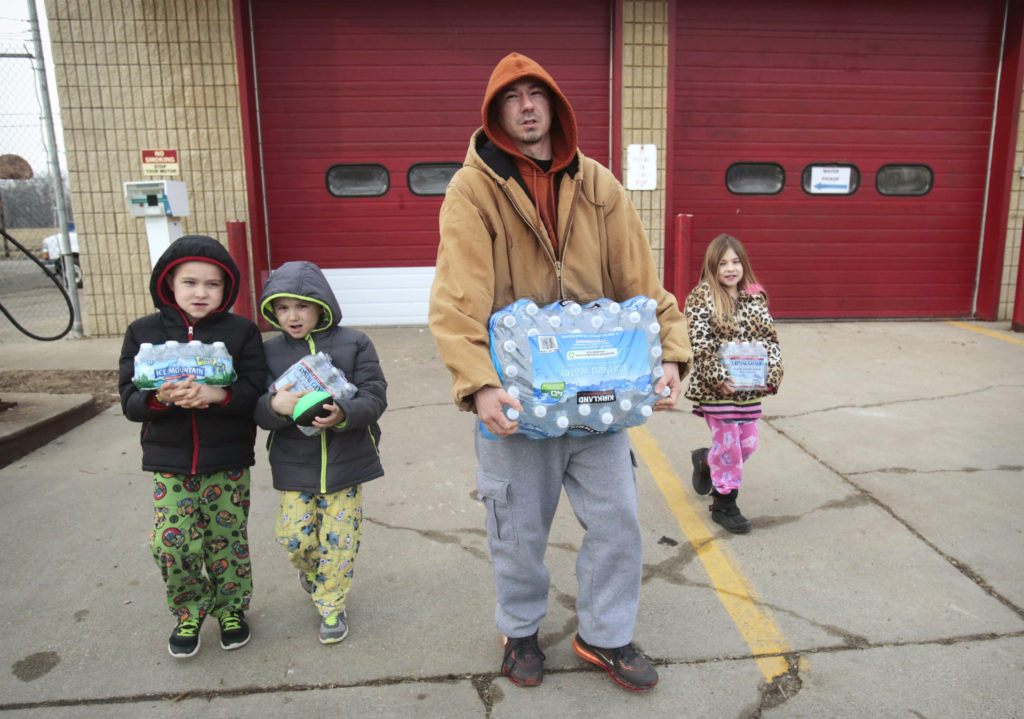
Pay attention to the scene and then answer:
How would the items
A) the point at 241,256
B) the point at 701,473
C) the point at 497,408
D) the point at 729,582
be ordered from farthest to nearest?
the point at 241,256
the point at 701,473
the point at 729,582
the point at 497,408

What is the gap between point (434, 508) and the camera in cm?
395

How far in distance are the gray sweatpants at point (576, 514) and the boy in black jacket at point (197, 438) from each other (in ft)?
3.01

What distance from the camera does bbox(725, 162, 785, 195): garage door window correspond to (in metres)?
8.70

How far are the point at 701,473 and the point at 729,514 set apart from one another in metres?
0.34

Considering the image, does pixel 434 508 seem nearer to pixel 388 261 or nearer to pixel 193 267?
pixel 193 267

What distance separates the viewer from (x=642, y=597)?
305cm

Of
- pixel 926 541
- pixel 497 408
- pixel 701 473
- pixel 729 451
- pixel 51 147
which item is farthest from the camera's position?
pixel 51 147

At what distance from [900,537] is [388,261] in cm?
633

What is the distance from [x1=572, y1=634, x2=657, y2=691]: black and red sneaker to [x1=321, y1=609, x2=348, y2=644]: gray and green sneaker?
895 mm

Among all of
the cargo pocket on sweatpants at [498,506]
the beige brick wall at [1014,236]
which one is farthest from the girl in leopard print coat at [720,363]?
the beige brick wall at [1014,236]

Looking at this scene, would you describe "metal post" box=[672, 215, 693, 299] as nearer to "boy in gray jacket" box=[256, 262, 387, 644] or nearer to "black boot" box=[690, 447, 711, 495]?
"black boot" box=[690, 447, 711, 495]

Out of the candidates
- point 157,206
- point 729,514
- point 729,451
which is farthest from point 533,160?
point 157,206

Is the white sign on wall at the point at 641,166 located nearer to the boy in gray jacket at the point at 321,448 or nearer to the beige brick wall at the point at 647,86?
the beige brick wall at the point at 647,86

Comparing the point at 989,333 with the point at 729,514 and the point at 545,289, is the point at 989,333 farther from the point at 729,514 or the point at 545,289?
the point at 545,289
